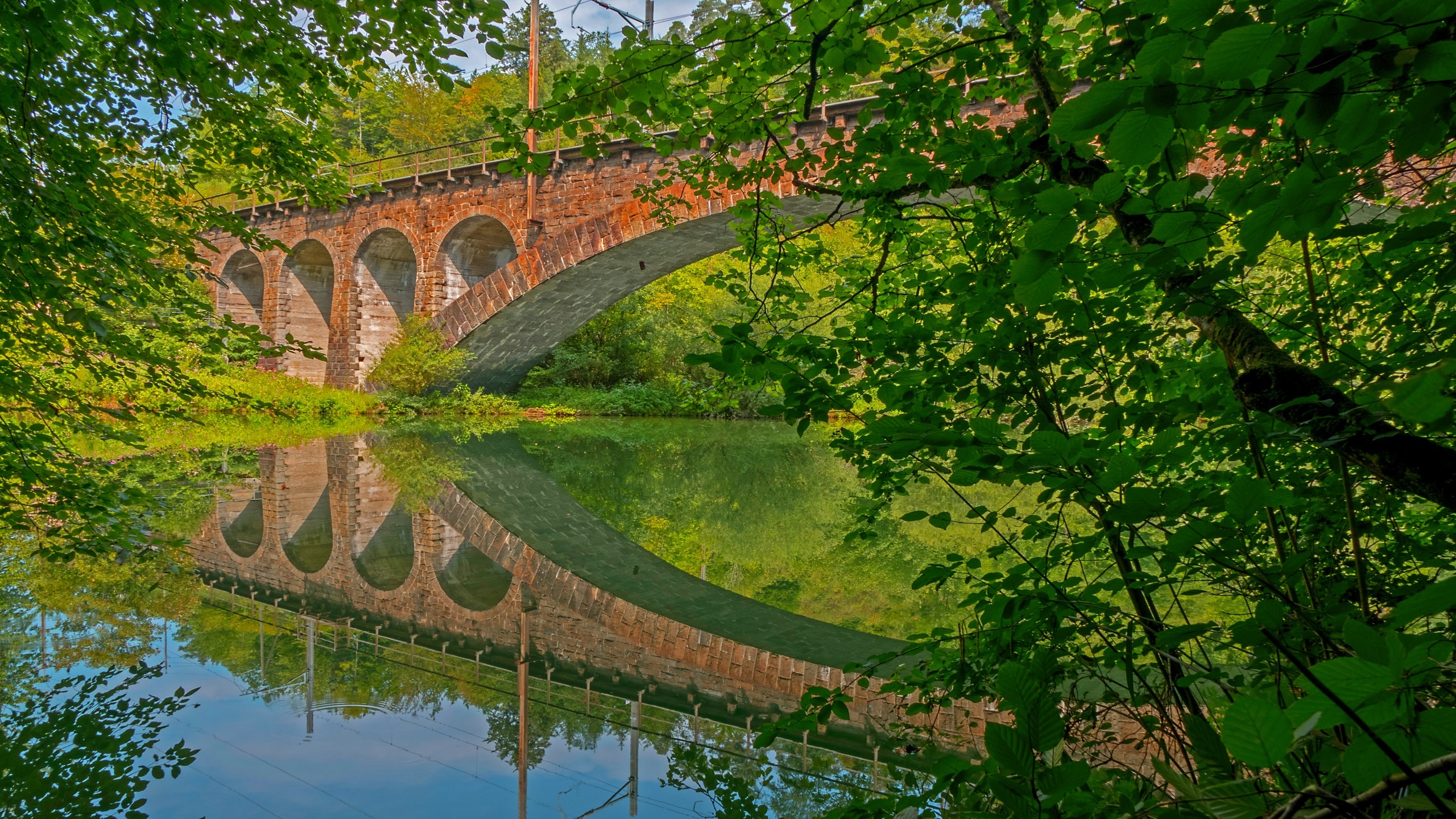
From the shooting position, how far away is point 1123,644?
1.67m

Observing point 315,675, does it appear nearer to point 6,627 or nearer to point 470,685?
point 470,685

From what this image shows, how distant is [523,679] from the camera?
351 centimetres

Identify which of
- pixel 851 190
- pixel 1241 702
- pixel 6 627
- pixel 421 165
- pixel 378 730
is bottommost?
pixel 378 730

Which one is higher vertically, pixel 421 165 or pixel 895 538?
pixel 421 165

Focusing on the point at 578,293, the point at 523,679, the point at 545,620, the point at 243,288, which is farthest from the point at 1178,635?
the point at 243,288

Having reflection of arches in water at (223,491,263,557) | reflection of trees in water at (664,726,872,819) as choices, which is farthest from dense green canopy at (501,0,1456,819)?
reflection of arches in water at (223,491,263,557)

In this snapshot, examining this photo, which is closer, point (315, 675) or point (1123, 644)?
point (1123, 644)

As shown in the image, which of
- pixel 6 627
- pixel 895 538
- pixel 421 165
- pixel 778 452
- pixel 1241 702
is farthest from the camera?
pixel 421 165

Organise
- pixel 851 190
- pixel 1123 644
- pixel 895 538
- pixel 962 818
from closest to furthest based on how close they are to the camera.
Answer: pixel 962 818 < pixel 1123 644 < pixel 851 190 < pixel 895 538

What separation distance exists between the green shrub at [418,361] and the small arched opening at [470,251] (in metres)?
0.83

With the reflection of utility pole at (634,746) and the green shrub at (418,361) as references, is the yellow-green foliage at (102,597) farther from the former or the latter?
A: the green shrub at (418,361)

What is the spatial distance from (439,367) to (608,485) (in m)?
10.0

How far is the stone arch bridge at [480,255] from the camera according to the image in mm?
14156

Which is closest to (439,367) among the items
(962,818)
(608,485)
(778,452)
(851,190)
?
(778,452)
